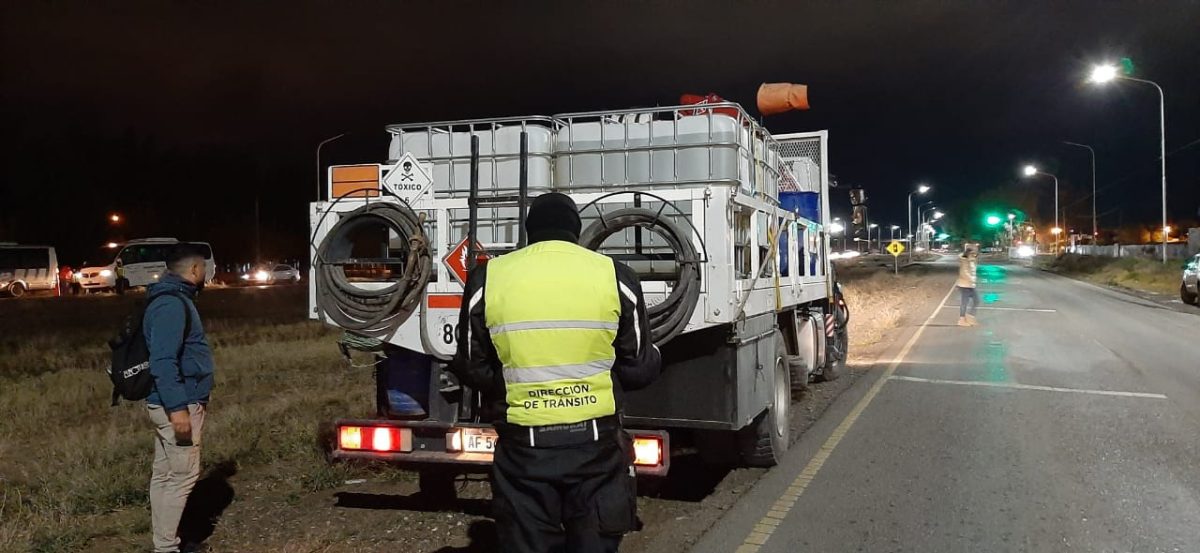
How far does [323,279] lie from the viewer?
519 centimetres

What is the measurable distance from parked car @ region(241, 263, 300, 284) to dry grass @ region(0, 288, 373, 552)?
3345cm

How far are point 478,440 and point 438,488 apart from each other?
148cm

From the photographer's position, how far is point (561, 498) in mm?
3057

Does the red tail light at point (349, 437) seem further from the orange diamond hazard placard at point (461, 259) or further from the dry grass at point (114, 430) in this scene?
the dry grass at point (114, 430)

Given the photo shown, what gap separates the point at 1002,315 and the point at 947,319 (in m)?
1.66

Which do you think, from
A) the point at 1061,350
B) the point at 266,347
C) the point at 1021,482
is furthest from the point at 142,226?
the point at 1021,482

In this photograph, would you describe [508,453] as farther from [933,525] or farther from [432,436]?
[933,525]

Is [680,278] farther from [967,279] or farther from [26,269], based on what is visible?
[26,269]

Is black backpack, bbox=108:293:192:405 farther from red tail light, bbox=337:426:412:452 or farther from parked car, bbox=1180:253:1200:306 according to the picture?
parked car, bbox=1180:253:1200:306

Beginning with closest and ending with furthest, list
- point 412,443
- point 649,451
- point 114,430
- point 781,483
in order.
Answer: point 649,451, point 412,443, point 781,483, point 114,430

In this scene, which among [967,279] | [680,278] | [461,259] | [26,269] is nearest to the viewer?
[680,278]

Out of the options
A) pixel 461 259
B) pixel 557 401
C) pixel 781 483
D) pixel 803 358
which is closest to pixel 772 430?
pixel 781 483

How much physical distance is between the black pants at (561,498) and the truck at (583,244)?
4.99 ft

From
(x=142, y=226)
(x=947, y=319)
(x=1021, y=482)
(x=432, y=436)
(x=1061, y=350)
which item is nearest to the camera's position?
(x=432, y=436)
